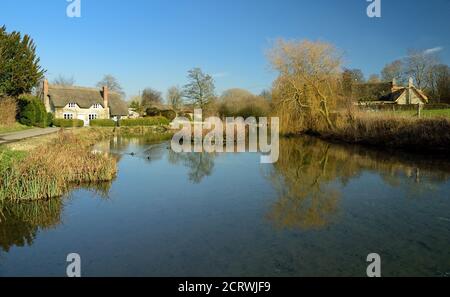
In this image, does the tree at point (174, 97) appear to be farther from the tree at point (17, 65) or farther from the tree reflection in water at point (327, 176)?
the tree reflection in water at point (327, 176)

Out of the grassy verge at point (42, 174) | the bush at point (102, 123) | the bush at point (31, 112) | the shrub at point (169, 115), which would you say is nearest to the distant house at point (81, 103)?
the bush at point (102, 123)

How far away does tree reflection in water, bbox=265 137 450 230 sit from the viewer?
8058mm

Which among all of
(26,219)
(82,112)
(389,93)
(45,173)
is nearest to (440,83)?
(389,93)

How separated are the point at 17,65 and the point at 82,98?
1689cm

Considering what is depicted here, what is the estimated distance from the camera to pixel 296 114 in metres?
27.0

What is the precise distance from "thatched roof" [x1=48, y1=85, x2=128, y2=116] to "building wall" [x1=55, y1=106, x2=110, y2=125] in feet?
1.92

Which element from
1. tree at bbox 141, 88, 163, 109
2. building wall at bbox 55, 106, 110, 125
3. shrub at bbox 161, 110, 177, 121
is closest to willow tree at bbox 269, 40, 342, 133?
shrub at bbox 161, 110, 177, 121

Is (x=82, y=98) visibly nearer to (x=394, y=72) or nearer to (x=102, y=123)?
(x=102, y=123)

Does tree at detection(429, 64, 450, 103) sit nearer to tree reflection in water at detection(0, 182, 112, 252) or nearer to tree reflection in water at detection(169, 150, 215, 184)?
tree reflection in water at detection(169, 150, 215, 184)

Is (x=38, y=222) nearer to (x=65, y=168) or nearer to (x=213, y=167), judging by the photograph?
(x=65, y=168)

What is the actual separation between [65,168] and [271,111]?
Result: 20.0m

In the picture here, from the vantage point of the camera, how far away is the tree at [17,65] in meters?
25.6

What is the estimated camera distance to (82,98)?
4388 centimetres
